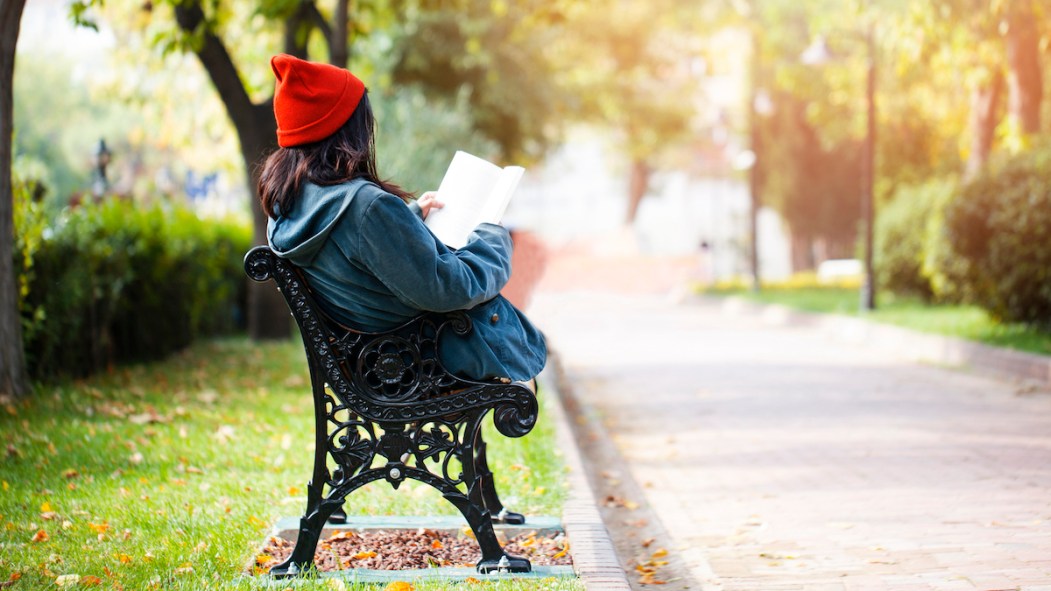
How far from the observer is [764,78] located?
35.4 metres

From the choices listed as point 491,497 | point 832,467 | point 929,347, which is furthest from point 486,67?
point 491,497

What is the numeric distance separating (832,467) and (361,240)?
4073mm

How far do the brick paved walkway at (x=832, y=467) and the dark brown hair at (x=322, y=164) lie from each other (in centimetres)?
207

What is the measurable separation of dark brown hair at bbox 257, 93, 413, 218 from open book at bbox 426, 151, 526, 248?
26cm

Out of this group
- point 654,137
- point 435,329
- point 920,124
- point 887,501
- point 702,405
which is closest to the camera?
point 435,329

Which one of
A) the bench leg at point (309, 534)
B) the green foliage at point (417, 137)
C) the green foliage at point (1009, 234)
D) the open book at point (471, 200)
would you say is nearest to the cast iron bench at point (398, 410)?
the bench leg at point (309, 534)

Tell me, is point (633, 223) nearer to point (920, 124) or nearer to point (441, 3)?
point (920, 124)

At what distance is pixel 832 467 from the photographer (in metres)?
7.03

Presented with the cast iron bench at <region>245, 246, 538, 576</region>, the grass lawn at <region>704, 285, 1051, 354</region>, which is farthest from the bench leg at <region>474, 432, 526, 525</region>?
the grass lawn at <region>704, 285, 1051, 354</region>

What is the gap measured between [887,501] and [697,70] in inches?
1154

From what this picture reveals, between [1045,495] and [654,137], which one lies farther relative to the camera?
[654,137]

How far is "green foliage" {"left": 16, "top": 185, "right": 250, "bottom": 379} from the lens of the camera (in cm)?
946

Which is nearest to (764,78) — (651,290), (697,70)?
(697,70)

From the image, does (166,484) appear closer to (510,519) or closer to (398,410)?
(510,519)
